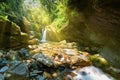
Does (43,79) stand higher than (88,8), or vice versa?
(88,8)

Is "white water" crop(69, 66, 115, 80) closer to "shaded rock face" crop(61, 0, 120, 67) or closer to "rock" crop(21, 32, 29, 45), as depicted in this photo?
"shaded rock face" crop(61, 0, 120, 67)

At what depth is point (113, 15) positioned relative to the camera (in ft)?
25.3

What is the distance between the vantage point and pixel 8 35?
9891 millimetres

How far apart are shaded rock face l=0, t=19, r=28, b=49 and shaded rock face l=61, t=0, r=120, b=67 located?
3.88 m

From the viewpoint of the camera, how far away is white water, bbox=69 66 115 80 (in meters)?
6.73

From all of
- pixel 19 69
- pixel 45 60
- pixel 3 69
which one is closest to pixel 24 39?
pixel 45 60

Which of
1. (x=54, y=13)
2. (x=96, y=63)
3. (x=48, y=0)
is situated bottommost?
(x=96, y=63)

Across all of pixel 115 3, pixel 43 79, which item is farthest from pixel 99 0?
pixel 43 79

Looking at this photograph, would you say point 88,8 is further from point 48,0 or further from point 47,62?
point 48,0

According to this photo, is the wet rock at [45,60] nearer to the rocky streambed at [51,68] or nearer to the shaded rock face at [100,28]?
the rocky streambed at [51,68]

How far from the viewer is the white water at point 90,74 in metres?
6.73

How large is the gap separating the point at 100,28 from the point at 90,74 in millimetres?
3808

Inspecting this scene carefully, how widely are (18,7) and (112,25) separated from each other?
1054 cm

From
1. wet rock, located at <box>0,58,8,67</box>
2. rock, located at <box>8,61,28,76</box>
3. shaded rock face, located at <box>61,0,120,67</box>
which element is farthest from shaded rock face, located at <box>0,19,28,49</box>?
shaded rock face, located at <box>61,0,120,67</box>
